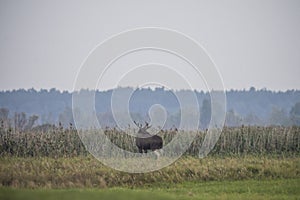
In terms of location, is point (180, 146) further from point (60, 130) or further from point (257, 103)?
point (257, 103)

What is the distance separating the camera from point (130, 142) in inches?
928

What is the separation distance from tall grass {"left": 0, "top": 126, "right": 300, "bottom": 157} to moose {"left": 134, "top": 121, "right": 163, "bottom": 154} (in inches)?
40.8

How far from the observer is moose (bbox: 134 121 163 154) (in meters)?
21.7

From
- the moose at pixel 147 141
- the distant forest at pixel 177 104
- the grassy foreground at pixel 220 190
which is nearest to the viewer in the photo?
the grassy foreground at pixel 220 190

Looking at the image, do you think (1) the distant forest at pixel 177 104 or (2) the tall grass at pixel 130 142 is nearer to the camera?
(2) the tall grass at pixel 130 142

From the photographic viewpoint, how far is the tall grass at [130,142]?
904 inches

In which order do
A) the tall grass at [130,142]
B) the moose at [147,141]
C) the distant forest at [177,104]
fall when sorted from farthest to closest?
the distant forest at [177,104]
the tall grass at [130,142]
the moose at [147,141]

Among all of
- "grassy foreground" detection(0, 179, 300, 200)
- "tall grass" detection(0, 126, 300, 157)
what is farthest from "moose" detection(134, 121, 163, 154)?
"grassy foreground" detection(0, 179, 300, 200)

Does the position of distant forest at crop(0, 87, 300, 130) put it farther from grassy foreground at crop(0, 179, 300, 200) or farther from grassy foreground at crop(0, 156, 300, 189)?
grassy foreground at crop(0, 179, 300, 200)

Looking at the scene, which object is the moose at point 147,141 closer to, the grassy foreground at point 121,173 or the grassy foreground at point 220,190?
Answer: the grassy foreground at point 121,173

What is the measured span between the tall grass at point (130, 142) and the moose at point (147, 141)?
104 cm

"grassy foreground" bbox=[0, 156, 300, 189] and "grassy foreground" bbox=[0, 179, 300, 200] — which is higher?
"grassy foreground" bbox=[0, 156, 300, 189]

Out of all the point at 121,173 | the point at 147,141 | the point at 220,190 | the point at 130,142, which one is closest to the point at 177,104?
the point at 130,142

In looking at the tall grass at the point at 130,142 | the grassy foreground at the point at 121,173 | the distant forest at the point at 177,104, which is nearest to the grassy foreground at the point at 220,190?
the grassy foreground at the point at 121,173
